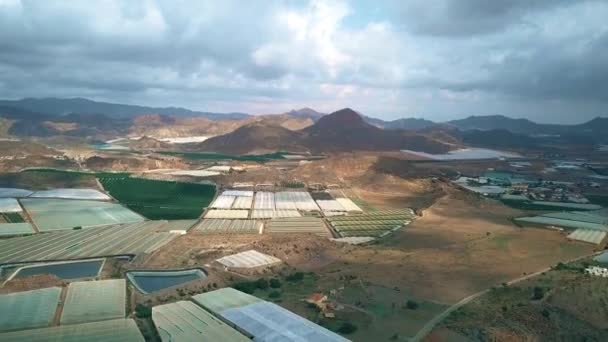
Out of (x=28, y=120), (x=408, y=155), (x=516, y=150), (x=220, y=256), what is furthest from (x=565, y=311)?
(x=28, y=120)

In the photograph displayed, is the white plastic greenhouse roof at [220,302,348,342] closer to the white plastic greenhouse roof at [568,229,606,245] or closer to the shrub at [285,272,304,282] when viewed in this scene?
the shrub at [285,272,304,282]

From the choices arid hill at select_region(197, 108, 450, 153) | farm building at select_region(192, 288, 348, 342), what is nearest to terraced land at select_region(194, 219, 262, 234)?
farm building at select_region(192, 288, 348, 342)

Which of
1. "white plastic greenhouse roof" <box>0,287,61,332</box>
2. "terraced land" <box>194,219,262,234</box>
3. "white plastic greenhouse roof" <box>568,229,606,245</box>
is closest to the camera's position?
"white plastic greenhouse roof" <box>0,287,61,332</box>

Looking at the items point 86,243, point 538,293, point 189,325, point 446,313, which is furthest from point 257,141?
point 189,325

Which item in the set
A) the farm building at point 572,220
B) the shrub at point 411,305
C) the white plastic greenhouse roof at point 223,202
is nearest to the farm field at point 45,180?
the white plastic greenhouse roof at point 223,202

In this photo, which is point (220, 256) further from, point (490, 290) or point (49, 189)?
point (49, 189)

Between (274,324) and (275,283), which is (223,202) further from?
(274,324)
